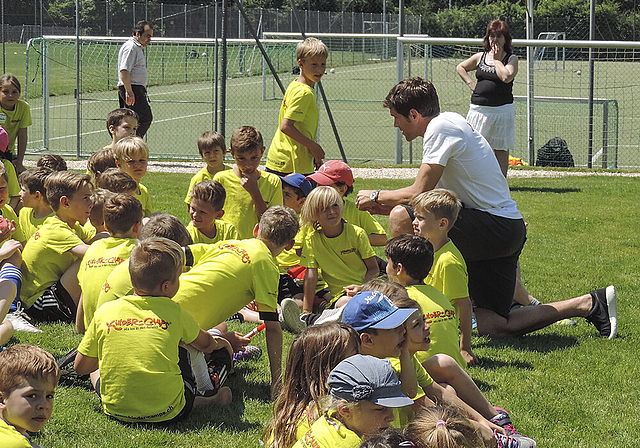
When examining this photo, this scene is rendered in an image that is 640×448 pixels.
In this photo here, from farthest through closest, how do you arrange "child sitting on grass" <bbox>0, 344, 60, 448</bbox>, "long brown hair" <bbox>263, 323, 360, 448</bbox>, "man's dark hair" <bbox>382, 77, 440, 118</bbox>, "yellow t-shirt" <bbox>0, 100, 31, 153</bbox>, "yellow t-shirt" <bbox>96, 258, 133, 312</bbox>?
"yellow t-shirt" <bbox>0, 100, 31, 153</bbox> → "man's dark hair" <bbox>382, 77, 440, 118</bbox> → "yellow t-shirt" <bbox>96, 258, 133, 312</bbox> → "long brown hair" <bbox>263, 323, 360, 448</bbox> → "child sitting on grass" <bbox>0, 344, 60, 448</bbox>

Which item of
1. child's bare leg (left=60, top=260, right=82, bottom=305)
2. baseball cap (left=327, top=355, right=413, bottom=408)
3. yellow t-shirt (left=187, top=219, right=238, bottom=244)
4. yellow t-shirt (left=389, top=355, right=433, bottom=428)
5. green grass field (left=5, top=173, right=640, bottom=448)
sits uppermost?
yellow t-shirt (left=187, top=219, right=238, bottom=244)

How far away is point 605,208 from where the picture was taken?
401 inches

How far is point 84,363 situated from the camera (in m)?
3.98

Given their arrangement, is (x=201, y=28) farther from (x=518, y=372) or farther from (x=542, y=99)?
(x=518, y=372)

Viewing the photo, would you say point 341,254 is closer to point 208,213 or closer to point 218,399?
point 208,213

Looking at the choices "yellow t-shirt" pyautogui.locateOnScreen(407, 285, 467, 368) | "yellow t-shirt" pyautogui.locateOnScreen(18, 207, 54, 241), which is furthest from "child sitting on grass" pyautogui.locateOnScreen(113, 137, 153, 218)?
"yellow t-shirt" pyautogui.locateOnScreen(407, 285, 467, 368)

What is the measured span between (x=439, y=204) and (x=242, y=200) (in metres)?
2.24

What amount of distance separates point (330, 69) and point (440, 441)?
33.3 meters

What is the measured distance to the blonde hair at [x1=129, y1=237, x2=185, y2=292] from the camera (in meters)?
3.82

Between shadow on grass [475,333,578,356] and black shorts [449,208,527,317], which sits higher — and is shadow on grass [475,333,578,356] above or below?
below

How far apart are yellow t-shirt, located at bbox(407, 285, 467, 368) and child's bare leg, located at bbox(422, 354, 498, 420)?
0.55ft

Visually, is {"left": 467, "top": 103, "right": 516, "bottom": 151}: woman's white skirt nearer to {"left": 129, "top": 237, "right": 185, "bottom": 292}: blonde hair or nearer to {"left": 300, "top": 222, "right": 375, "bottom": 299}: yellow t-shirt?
{"left": 300, "top": 222, "right": 375, "bottom": 299}: yellow t-shirt

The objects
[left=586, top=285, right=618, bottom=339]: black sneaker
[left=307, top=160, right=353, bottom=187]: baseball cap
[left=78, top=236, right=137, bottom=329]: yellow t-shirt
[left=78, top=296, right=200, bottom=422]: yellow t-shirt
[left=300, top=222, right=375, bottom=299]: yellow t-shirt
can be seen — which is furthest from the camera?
[left=307, top=160, right=353, bottom=187]: baseball cap

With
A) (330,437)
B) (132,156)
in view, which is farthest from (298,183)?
(330,437)
